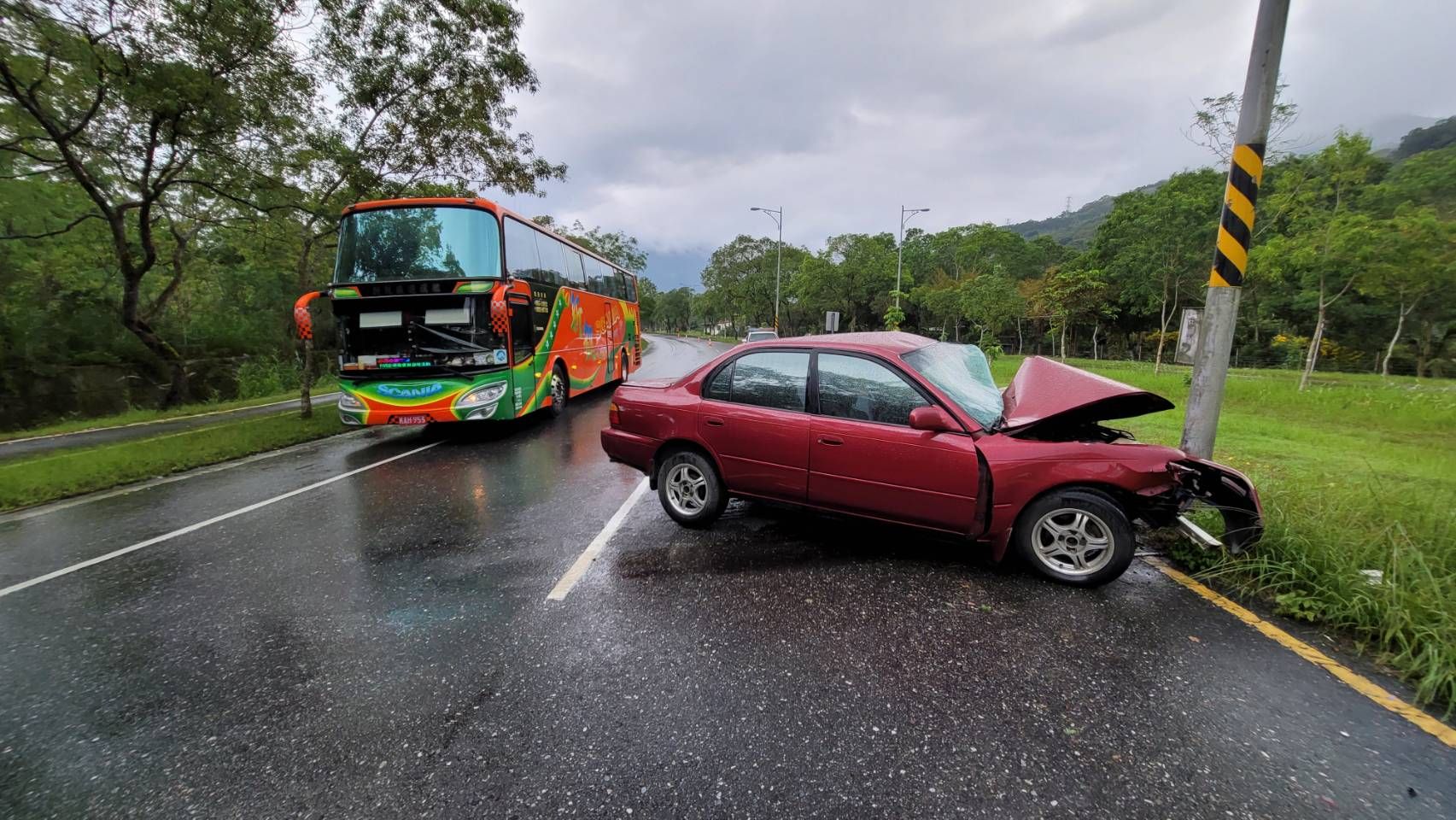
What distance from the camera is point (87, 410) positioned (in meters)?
16.8

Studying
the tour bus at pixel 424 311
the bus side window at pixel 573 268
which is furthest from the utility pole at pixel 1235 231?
the bus side window at pixel 573 268

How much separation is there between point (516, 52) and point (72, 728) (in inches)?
521

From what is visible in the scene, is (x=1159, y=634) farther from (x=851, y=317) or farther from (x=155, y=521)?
(x=851, y=317)

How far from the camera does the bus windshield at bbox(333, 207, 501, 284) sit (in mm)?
7508

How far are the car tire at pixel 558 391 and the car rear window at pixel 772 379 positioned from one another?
20.8 feet

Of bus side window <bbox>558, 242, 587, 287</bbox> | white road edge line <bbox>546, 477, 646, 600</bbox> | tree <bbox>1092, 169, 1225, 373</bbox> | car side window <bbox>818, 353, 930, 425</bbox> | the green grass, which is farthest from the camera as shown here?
tree <bbox>1092, 169, 1225, 373</bbox>

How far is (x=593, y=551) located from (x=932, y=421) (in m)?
2.60

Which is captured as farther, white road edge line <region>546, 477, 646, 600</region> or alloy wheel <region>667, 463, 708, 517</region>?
alloy wheel <region>667, 463, 708, 517</region>

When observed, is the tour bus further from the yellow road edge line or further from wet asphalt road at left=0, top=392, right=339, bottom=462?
the yellow road edge line

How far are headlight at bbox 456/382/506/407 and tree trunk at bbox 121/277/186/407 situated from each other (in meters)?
11.8

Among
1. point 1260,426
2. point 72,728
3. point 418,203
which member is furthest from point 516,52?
point 1260,426

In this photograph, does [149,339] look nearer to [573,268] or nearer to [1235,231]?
[573,268]

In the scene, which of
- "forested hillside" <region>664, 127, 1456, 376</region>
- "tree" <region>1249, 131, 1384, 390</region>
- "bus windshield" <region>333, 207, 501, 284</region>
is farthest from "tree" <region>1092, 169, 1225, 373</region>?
"bus windshield" <region>333, 207, 501, 284</region>

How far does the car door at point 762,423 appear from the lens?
395 centimetres
